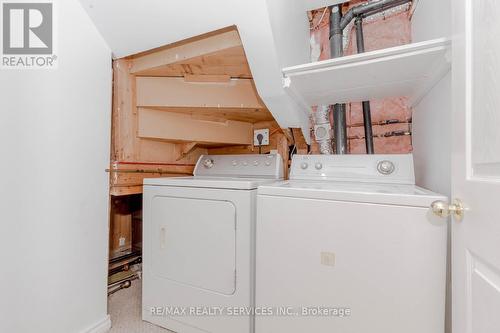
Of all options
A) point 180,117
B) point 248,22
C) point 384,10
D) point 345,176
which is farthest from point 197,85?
point 384,10

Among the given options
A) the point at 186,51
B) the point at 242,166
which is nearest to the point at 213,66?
the point at 186,51

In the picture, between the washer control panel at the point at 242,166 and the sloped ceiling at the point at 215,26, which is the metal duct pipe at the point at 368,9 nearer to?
the sloped ceiling at the point at 215,26

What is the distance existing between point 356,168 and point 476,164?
0.99 metres

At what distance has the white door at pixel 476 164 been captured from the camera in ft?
1.92

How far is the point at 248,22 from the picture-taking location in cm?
127

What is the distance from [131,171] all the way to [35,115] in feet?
2.18

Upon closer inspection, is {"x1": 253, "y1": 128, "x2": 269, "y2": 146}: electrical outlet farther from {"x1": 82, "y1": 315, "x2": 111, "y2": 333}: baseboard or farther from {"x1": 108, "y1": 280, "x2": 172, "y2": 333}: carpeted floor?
{"x1": 82, "y1": 315, "x2": 111, "y2": 333}: baseboard

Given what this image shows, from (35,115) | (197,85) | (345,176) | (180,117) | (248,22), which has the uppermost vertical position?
(248,22)

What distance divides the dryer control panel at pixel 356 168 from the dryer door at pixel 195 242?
0.73 m

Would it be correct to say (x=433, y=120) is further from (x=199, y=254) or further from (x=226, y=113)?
(x=199, y=254)

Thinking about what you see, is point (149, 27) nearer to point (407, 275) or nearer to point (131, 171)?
point (131, 171)

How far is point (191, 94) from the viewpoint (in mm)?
1845

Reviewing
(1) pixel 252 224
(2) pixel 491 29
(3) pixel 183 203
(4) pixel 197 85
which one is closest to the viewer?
(2) pixel 491 29

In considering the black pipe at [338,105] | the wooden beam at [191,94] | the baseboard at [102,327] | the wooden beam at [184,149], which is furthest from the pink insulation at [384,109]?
the baseboard at [102,327]
